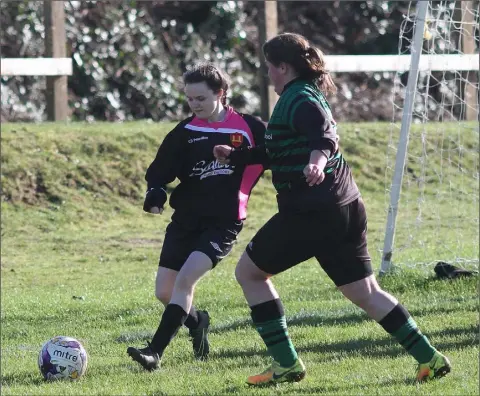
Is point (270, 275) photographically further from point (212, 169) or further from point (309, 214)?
point (212, 169)

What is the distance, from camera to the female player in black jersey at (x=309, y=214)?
16.9 feet

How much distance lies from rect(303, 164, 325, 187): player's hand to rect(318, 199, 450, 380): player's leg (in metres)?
0.37

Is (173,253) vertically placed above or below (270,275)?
below

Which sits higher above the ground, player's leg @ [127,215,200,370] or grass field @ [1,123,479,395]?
player's leg @ [127,215,200,370]

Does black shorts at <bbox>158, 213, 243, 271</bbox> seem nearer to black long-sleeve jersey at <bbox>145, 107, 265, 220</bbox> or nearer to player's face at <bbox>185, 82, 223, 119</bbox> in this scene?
black long-sleeve jersey at <bbox>145, 107, 265, 220</bbox>

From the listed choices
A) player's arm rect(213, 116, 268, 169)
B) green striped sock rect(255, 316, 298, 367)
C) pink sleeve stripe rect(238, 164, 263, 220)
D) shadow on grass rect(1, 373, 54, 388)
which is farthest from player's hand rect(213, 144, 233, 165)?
shadow on grass rect(1, 373, 54, 388)

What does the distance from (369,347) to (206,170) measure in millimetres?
1443

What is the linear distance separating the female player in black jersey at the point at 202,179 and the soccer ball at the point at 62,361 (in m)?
0.57

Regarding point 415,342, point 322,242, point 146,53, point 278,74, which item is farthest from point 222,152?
point 146,53

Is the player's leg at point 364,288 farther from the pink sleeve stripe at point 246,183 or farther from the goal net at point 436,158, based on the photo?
the goal net at point 436,158

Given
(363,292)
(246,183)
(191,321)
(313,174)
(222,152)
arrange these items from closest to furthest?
(313,174)
(363,292)
(222,152)
(246,183)
(191,321)

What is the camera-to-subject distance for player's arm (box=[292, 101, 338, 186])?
16.1 ft

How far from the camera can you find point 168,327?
5840 millimetres

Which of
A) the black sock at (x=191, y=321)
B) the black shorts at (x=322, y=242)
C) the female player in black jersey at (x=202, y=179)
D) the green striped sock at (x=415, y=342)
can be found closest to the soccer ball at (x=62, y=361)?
the female player in black jersey at (x=202, y=179)
